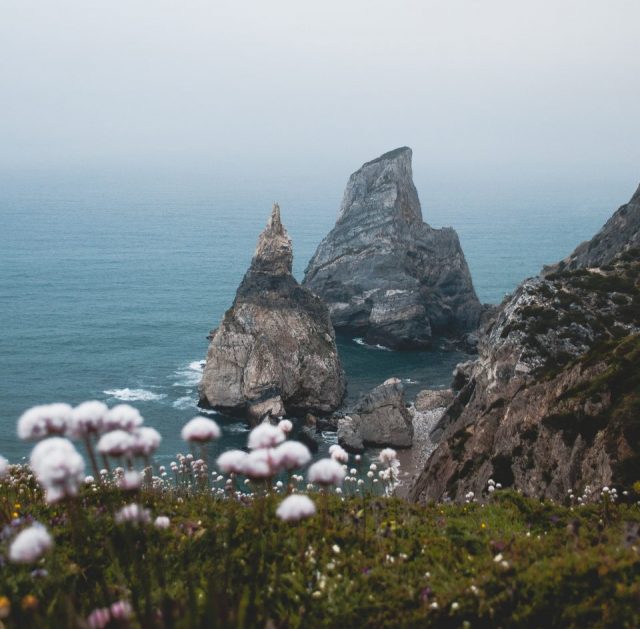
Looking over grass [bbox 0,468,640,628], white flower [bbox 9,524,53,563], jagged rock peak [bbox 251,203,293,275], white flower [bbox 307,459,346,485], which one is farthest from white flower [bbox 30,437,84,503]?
jagged rock peak [bbox 251,203,293,275]

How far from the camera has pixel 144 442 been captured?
604cm

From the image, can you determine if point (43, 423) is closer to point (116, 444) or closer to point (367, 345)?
point (116, 444)

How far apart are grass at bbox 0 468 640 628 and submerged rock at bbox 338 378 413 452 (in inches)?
1906

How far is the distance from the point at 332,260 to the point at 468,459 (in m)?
88.9

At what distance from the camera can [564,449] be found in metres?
22.7

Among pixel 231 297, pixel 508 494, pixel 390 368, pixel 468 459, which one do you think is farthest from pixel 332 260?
pixel 508 494

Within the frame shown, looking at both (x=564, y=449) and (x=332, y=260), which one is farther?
(x=332, y=260)

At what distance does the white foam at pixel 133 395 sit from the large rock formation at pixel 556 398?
3362 centimetres

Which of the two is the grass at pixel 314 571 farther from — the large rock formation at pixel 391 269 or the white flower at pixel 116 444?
the large rock formation at pixel 391 269

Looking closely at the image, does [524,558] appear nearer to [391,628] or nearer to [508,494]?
[391,628]

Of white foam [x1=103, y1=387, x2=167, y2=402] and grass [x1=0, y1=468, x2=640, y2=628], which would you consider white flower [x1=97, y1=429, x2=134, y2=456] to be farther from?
white foam [x1=103, y1=387, x2=167, y2=402]

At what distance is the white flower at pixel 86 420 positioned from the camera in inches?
237

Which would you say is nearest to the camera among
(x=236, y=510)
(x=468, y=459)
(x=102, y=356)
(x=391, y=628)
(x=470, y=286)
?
(x=391, y=628)

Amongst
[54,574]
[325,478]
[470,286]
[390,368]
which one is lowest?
[390,368]
